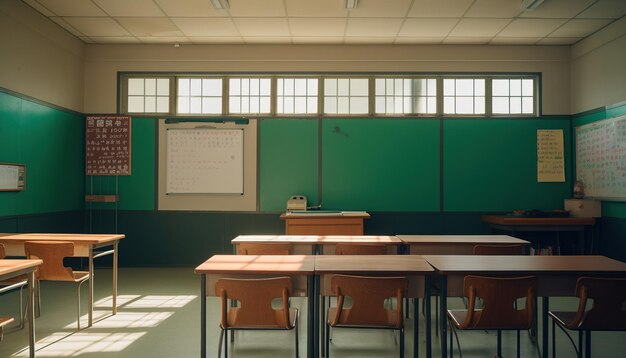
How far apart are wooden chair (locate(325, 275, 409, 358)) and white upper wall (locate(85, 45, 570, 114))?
486cm

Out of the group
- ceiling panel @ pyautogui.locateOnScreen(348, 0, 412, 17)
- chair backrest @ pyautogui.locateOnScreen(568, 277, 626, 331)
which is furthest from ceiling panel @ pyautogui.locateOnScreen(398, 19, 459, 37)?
chair backrest @ pyautogui.locateOnScreen(568, 277, 626, 331)

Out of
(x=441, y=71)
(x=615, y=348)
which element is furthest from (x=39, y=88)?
(x=615, y=348)

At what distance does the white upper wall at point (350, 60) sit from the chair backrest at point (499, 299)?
4846 mm

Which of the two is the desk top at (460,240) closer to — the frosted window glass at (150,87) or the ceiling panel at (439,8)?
the ceiling panel at (439,8)

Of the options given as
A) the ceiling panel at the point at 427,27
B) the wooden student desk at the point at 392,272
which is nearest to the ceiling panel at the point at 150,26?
the ceiling panel at the point at 427,27

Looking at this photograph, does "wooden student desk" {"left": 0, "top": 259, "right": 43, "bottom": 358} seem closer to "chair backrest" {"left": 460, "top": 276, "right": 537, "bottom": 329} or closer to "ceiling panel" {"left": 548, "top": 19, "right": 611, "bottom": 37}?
"chair backrest" {"left": 460, "top": 276, "right": 537, "bottom": 329}

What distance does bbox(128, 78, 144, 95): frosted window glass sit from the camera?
7.02 metres

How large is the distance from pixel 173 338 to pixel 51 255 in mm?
1211

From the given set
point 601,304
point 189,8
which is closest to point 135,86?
point 189,8

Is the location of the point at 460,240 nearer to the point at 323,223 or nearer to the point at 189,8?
the point at 323,223

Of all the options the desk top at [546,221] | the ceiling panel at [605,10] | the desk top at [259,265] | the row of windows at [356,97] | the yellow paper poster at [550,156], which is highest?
the ceiling panel at [605,10]

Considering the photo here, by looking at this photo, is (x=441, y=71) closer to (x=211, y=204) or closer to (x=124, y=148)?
(x=211, y=204)

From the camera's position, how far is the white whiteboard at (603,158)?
5730 millimetres

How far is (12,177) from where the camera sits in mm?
5266
